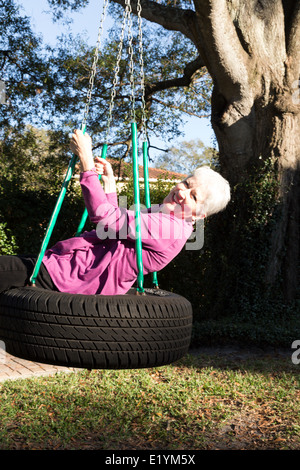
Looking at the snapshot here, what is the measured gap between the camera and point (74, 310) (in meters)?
2.20

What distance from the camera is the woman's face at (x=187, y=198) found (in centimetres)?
256

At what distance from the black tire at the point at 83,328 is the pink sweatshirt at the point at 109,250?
0.61ft

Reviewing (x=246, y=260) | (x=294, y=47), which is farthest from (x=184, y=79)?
(x=246, y=260)

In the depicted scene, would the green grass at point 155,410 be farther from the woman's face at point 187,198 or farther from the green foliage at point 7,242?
the green foliage at point 7,242

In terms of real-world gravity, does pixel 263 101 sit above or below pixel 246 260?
above

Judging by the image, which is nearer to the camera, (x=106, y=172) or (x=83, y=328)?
(x=83, y=328)

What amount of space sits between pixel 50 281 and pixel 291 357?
4.14 metres

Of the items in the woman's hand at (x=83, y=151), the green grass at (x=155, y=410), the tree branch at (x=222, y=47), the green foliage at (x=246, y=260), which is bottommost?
the green grass at (x=155, y=410)

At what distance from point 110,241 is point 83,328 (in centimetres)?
54

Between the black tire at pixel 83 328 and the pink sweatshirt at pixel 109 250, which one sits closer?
the black tire at pixel 83 328

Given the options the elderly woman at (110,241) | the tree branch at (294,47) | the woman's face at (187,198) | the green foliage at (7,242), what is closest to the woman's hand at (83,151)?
the elderly woman at (110,241)

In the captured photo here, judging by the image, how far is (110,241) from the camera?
256 centimetres

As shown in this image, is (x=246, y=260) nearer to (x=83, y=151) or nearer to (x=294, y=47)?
(x=294, y=47)
